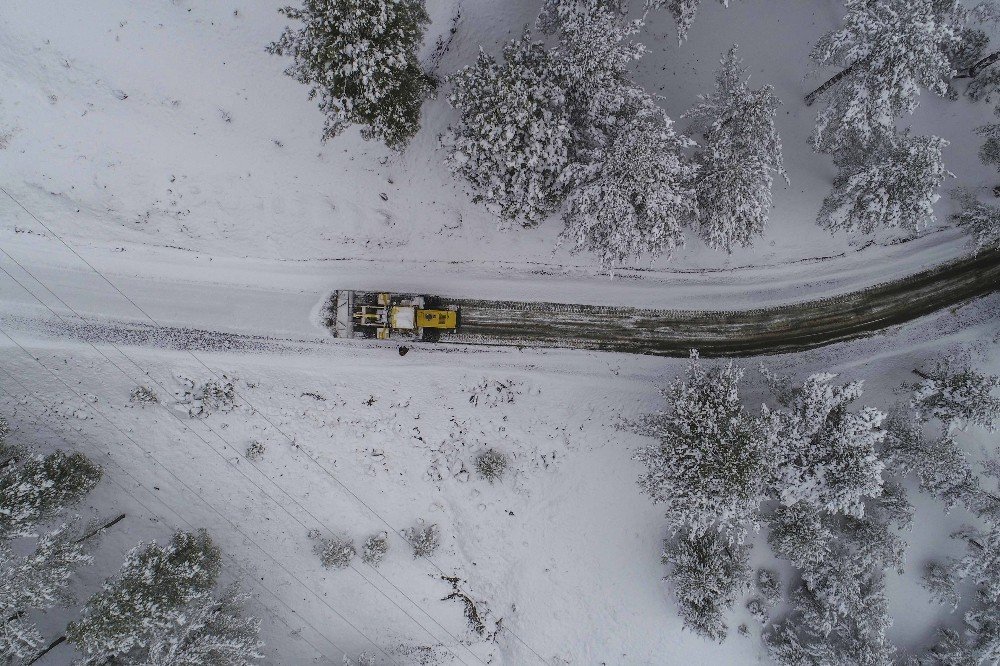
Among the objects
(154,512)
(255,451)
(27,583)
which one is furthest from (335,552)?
(27,583)

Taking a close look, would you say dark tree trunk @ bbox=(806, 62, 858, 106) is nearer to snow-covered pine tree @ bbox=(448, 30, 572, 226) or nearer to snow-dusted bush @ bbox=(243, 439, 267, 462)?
snow-covered pine tree @ bbox=(448, 30, 572, 226)

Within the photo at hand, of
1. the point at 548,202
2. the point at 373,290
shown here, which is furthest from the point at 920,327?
the point at 373,290

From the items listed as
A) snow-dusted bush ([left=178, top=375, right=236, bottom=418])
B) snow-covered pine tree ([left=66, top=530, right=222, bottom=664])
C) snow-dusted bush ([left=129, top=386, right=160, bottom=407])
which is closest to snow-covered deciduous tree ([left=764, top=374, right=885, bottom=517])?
snow-dusted bush ([left=178, top=375, right=236, bottom=418])

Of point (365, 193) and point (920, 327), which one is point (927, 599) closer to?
point (920, 327)

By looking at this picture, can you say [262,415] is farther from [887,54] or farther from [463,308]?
[887,54]

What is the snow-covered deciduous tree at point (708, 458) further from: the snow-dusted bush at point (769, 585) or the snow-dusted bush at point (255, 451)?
the snow-dusted bush at point (255, 451)
